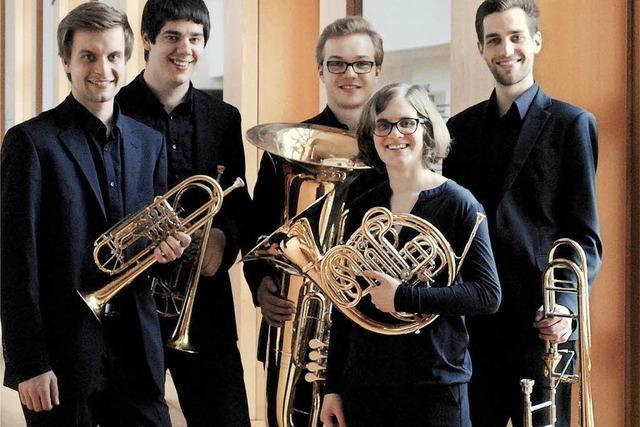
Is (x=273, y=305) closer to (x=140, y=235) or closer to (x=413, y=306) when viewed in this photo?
(x=140, y=235)

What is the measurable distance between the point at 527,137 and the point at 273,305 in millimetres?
909

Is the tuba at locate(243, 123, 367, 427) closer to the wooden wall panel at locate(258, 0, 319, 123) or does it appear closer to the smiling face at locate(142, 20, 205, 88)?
the smiling face at locate(142, 20, 205, 88)

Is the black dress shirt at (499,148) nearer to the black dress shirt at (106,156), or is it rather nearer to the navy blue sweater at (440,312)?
the navy blue sweater at (440,312)

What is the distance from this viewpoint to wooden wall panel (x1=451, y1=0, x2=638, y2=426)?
10.9ft

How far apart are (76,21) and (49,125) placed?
34 centimetres

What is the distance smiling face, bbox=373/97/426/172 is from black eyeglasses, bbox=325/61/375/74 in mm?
620

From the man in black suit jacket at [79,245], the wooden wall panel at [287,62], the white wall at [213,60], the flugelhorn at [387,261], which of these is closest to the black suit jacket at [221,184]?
the man in black suit jacket at [79,245]

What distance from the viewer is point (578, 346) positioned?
2.80 meters

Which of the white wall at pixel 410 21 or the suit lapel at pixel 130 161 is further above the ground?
the white wall at pixel 410 21

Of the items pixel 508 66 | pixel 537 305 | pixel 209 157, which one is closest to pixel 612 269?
pixel 537 305

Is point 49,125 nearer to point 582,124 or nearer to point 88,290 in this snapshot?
point 88,290

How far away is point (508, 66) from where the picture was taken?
3.00 m

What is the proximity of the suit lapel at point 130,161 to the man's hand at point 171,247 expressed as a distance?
0.49ft

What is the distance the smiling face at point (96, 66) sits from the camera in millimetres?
3111
